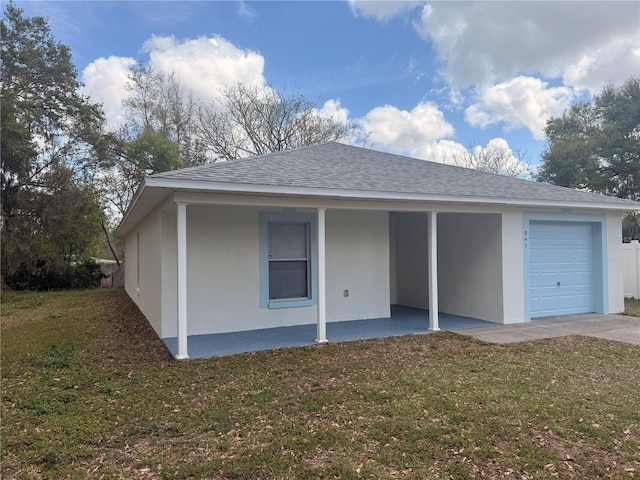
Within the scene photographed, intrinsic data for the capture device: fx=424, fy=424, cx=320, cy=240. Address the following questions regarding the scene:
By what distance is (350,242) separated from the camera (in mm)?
8852

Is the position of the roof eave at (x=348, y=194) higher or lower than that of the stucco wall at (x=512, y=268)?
higher

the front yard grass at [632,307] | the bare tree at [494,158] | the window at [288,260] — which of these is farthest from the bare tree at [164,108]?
the front yard grass at [632,307]

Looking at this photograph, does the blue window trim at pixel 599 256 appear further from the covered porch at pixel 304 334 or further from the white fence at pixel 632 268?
the white fence at pixel 632 268

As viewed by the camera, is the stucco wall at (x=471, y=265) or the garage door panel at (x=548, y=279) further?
the garage door panel at (x=548, y=279)

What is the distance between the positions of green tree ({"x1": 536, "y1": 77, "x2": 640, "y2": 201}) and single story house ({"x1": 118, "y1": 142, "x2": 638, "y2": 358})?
11.3 meters

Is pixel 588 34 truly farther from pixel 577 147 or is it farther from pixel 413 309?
pixel 577 147

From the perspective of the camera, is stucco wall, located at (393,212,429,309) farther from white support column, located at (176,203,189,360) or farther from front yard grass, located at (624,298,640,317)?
white support column, located at (176,203,189,360)

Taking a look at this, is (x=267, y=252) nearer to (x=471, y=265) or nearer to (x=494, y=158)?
(x=471, y=265)

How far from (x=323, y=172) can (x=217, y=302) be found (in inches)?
120

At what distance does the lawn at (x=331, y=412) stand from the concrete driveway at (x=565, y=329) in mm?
539

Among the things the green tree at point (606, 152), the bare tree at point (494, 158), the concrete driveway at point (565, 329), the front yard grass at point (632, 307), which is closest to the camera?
the concrete driveway at point (565, 329)

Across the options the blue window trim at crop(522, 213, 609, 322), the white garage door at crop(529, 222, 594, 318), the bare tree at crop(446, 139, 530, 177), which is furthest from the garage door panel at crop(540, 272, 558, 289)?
the bare tree at crop(446, 139, 530, 177)

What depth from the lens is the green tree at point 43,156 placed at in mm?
16688

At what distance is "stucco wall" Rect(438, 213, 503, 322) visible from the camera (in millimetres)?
8711
